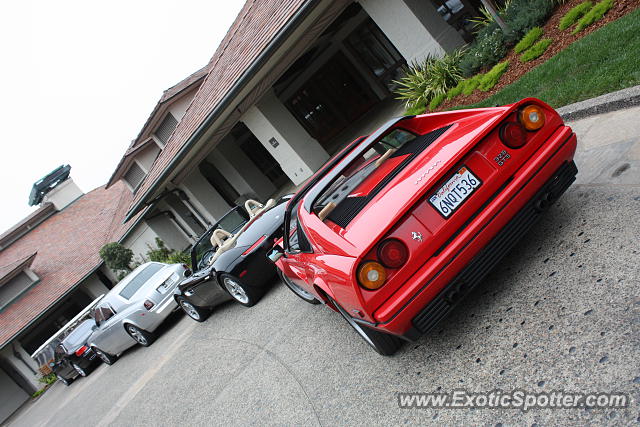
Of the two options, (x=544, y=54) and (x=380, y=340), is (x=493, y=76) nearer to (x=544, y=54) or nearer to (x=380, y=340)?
(x=544, y=54)

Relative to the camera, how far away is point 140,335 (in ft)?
31.2

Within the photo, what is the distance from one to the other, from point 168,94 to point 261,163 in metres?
4.62

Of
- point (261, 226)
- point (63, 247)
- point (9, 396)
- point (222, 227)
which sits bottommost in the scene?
point (261, 226)

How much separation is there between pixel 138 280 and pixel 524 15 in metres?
8.83

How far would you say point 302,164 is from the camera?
13.7 meters

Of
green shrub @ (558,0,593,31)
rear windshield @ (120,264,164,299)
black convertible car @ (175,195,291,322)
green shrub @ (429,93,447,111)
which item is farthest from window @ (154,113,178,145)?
green shrub @ (558,0,593,31)

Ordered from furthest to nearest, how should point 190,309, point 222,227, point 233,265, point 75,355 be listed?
point 75,355 → point 222,227 → point 190,309 → point 233,265

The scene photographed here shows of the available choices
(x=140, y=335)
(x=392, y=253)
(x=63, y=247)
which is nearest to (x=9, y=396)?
(x=63, y=247)

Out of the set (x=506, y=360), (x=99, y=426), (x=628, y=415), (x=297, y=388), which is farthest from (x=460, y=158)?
(x=99, y=426)

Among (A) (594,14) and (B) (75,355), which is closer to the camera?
(A) (594,14)

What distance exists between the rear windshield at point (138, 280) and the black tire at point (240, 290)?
10.4 ft

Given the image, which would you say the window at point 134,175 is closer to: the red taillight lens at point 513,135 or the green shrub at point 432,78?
the green shrub at point 432,78

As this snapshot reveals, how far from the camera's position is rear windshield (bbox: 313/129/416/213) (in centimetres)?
386

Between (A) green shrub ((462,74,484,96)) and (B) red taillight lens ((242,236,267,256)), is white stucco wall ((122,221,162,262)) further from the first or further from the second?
(A) green shrub ((462,74,484,96))
